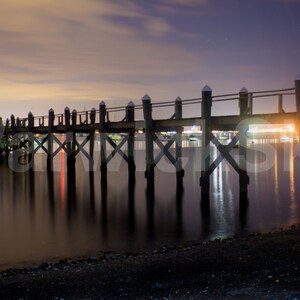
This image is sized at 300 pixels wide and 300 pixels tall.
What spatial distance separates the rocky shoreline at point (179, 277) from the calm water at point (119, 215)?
3476 millimetres

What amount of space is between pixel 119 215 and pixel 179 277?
1156 centimetres

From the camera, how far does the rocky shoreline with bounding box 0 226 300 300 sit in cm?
710

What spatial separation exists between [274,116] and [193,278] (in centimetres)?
1065

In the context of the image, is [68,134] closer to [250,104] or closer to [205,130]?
[205,130]

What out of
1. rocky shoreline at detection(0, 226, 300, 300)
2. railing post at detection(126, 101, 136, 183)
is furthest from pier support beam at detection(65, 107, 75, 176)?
rocky shoreline at detection(0, 226, 300, 300)

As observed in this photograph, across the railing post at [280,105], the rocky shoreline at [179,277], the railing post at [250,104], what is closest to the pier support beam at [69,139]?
the railing post at [250,104]

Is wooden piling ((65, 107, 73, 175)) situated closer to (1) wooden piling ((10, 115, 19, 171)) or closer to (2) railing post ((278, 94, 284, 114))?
(1) wooden piling ((10, 115, 19, 171))

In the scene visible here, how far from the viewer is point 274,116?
17.3 meters

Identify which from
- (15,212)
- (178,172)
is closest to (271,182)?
(178,172)

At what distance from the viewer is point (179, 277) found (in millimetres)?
8211

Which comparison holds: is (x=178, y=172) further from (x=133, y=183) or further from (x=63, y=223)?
(x=63, y=223)

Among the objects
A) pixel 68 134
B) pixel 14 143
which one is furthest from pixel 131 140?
pixel 14 143

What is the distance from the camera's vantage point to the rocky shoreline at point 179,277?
7.10 meters

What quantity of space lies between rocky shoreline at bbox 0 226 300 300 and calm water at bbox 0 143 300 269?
348 centimetres
